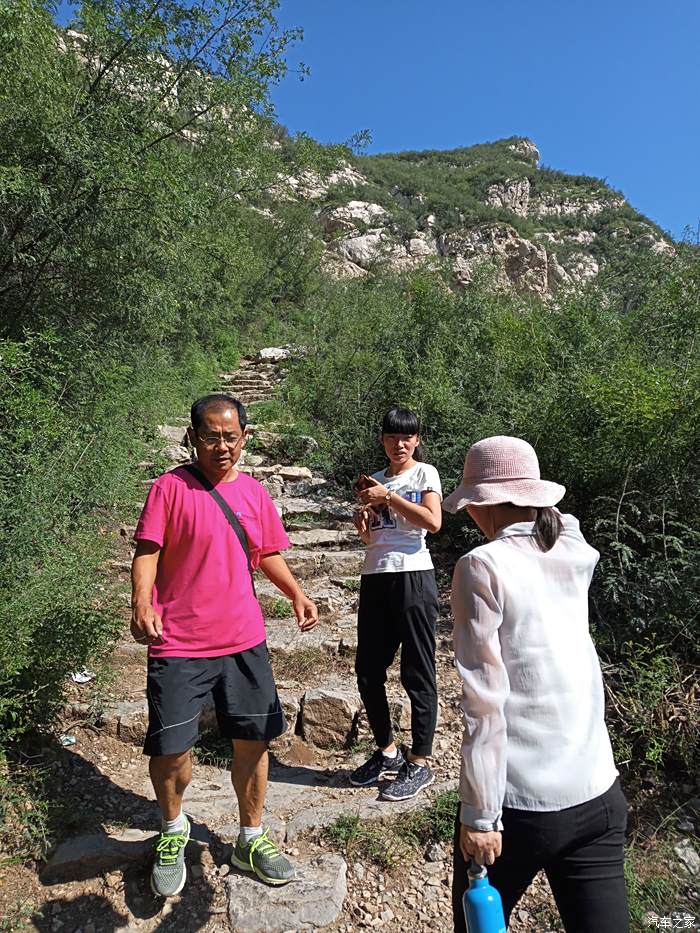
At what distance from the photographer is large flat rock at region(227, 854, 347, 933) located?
205cm

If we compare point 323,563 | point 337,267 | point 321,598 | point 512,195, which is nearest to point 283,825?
point 321,598

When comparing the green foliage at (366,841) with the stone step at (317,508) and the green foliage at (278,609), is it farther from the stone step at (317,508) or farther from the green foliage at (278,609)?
the stone step at (317,508)

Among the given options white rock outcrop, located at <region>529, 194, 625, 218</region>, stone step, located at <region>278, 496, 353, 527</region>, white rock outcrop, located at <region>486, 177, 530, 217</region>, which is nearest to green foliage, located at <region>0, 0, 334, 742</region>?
stone step, located at <region>278, 496, 353, 527</region>

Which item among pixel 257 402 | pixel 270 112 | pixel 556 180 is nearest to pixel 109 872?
pixel 270 112

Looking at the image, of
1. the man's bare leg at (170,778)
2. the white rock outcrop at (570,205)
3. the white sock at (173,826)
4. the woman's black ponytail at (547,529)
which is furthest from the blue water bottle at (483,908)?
the white rock outcrop at (570,205)

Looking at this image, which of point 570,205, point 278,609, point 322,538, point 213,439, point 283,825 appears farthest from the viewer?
point 570,205

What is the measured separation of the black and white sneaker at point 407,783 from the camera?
2607 millimetres

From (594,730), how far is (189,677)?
132 cm

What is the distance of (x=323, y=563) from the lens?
527cm

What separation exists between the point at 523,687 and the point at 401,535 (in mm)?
1403

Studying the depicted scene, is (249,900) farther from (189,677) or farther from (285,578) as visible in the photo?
(285,578)

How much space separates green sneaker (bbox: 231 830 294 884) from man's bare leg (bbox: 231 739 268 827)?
0.35 ft

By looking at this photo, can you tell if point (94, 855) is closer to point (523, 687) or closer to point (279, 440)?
point (523, 687)

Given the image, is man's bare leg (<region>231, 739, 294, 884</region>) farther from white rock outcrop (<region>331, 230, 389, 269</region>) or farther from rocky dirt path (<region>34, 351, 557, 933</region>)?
white rock outcrop (<region>331, 230, 389, 269</region>)
